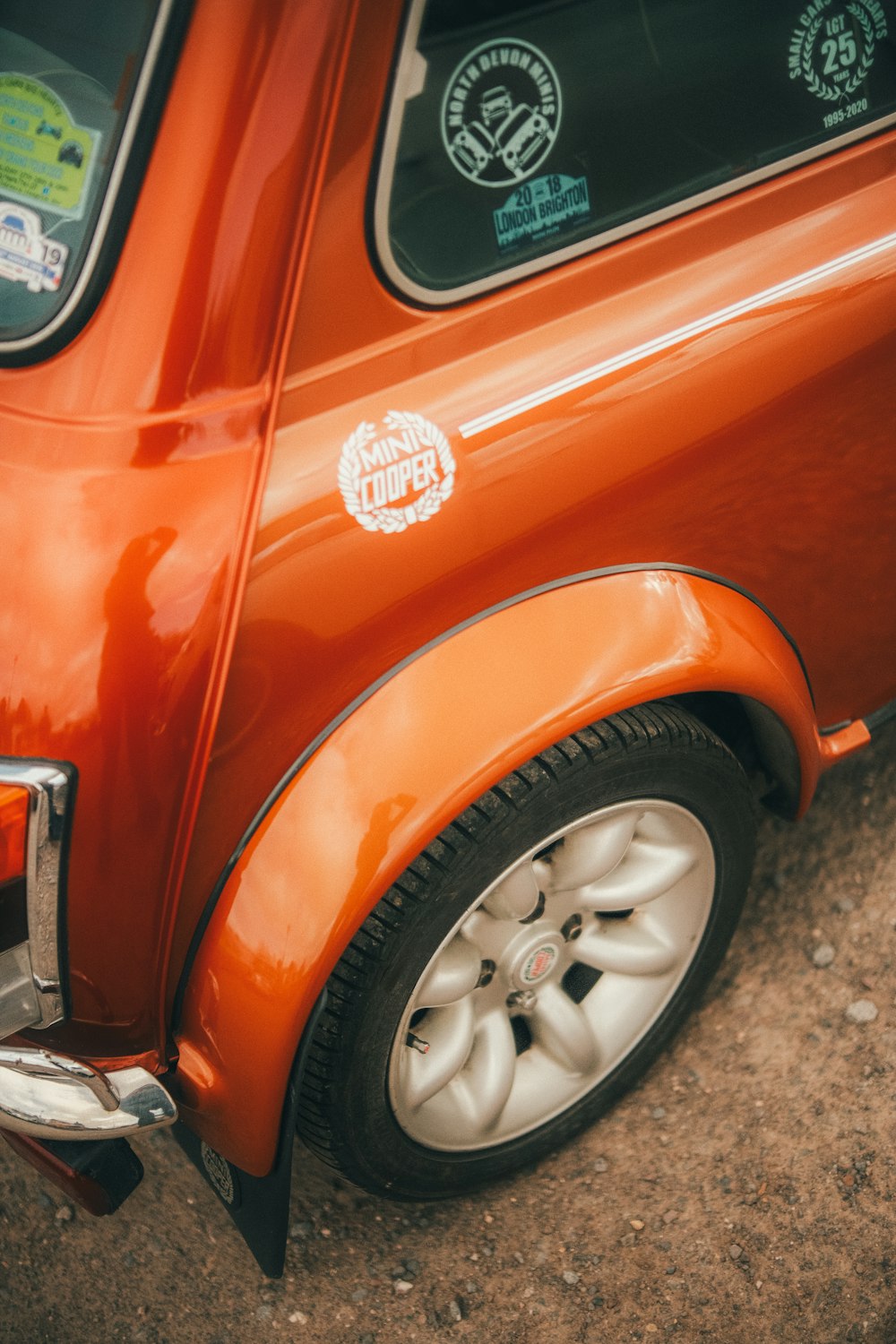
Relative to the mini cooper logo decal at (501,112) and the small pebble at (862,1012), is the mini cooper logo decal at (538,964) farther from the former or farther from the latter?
the mini cooper logo decal at (501,112)

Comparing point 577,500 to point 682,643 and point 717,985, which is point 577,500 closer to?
point 682,643

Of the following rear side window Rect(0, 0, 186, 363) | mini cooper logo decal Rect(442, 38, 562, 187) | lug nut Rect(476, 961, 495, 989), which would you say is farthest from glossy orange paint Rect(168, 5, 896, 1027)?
lug nut Rect(476, 961, 495, 989)

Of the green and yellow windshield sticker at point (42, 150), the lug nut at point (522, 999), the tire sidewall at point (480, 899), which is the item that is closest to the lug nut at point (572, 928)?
the lug nut at point (522, 999)

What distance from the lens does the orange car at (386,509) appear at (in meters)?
1.10

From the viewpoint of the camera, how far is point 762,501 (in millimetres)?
1550

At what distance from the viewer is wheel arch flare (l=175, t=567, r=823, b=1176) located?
1271 millimetres

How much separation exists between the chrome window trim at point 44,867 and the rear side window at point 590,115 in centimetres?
68

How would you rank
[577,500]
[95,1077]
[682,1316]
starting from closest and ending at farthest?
[95,1077] → [577,500] → [682,1316]

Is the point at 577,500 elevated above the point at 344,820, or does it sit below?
above

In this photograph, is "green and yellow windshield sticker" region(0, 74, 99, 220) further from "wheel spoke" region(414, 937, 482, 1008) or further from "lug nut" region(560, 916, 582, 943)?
"lug nut" region(560, 916, 582, 943)

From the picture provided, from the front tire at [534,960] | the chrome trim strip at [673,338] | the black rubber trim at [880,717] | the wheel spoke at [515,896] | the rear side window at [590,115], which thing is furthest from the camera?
the black rubber trim at [880,717]

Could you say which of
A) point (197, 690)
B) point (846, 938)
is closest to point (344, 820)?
point (197, 690)

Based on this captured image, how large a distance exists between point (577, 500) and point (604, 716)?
30 cm

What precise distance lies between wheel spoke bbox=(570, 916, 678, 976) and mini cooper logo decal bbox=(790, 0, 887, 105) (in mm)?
1288
